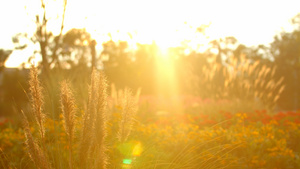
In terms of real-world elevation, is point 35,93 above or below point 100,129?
above

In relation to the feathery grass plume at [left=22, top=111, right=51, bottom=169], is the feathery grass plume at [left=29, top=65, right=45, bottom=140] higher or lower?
higher

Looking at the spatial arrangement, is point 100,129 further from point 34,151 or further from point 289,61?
point 289,61

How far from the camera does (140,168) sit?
9.69 feet

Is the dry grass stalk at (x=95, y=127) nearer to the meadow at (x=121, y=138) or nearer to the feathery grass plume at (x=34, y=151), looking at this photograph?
the meadow at (x=121, y=138)

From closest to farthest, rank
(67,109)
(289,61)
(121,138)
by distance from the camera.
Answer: (67,109) < (121,138) < (289,61)

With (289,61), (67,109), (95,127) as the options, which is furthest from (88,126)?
(289,61)

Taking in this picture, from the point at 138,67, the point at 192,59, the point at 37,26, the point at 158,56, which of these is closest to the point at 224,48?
the point at 192,59

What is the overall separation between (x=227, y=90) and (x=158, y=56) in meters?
14.5

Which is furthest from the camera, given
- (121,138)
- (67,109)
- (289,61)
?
(289,61)

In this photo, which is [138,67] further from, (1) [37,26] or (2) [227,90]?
(1) [37,26]

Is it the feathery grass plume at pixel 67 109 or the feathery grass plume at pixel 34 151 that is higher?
the feathery grass plume at pixel 67 109

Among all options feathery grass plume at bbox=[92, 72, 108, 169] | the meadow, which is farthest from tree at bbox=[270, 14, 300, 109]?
feathery grass plume at bbox=[92, 72, 108, 169]

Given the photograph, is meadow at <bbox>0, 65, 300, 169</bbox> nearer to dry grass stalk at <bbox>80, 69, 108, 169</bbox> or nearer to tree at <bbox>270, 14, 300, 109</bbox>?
dry grass stalk at <bbox>80, 69, 108, 169</bbox>

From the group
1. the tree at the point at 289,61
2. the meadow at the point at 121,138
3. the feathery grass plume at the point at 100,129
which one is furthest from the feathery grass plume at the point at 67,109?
the tree at the point at 289,61
